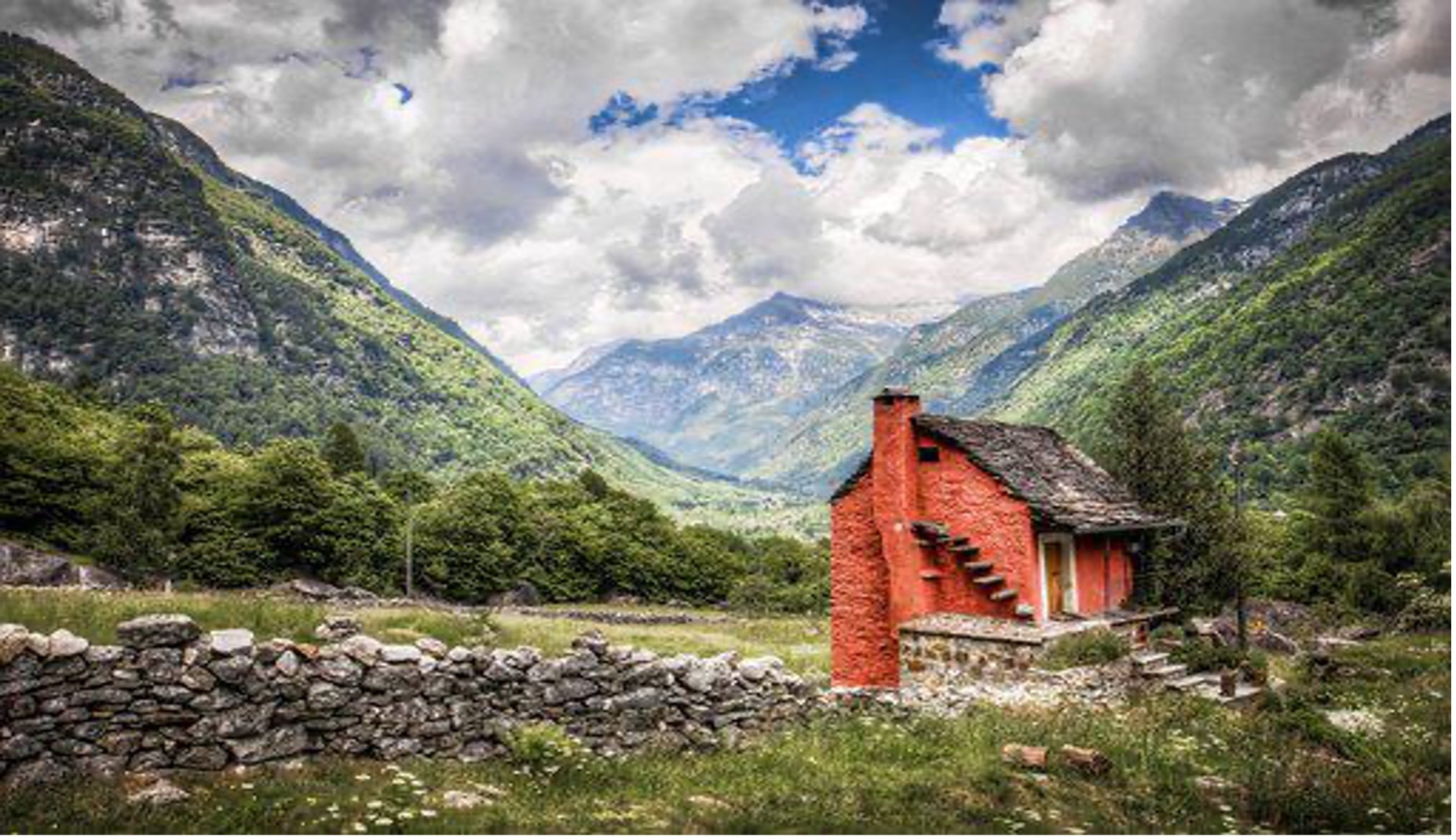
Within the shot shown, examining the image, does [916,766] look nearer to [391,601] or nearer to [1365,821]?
[1365,821]

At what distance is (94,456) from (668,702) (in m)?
59.5

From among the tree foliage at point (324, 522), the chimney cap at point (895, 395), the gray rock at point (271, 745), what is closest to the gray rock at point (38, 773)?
the gray rock at point (271, 745)

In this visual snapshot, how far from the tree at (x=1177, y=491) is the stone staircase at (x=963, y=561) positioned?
35.0 feet

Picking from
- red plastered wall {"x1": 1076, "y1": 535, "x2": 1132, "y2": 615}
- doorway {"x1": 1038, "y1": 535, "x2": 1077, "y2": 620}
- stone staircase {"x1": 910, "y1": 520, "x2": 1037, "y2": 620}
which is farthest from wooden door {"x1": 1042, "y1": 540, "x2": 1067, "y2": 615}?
stone staircase {"x1": 910, "y1": 520, "x2": 1037, "y2": 620}

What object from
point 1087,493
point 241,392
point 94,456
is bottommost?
point 1087,493

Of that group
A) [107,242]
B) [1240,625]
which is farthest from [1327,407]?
[107,242]

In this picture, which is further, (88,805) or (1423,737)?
(1423,737)

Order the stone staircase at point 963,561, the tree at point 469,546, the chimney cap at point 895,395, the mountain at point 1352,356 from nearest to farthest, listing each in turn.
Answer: the stone staircase at point 963,561 → the chimney cap at point 895,395 → the tree at point 469,546 → the mountain at point 1352,356

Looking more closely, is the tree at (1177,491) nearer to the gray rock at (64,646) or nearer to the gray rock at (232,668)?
the gray rock at (232,668)

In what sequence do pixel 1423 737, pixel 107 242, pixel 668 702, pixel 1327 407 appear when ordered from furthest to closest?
pixel 107 242
pixel 1327 407
pixel 1423 737
pixel 668 702

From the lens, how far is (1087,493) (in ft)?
69.5

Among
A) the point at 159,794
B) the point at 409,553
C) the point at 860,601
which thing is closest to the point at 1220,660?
the point at 860,601

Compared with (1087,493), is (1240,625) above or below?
below

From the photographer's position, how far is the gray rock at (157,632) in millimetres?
7918
